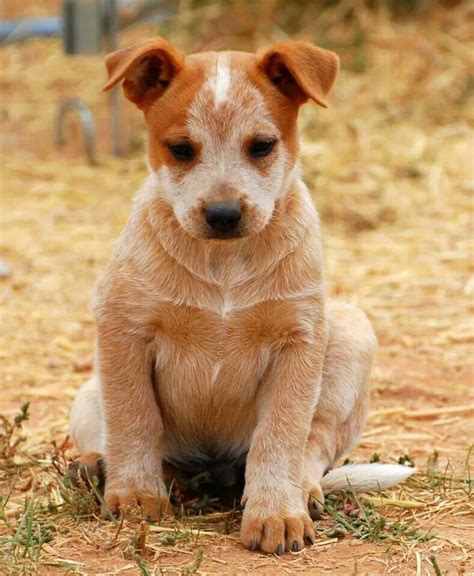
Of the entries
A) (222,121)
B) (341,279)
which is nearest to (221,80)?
(222,121)

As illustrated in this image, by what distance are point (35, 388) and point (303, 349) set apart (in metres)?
2.64

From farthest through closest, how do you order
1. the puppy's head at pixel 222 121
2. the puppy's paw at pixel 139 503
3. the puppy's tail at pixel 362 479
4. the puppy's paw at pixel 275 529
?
the puppy's tail at pixel 362 479 < the puppy's paw at pixel 139 503 < the puppy's head at pixel 222 121 < the puppy's paw at pixel 275 529

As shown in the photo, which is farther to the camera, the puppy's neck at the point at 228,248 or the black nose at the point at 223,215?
the puppy's neck at the point at 228,248

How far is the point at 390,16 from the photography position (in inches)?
598

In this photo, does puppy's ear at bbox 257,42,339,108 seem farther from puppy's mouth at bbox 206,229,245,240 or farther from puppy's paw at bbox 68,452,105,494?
puppy's paw at bbox 68,452,105,494

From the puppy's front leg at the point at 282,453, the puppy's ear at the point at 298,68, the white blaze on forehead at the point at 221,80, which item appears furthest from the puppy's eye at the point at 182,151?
the puppy's front leg at the point at 282,453

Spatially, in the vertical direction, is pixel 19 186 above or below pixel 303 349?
below

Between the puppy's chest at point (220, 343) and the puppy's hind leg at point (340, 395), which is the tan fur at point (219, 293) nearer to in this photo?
the puppy's chest at point (220, 343)

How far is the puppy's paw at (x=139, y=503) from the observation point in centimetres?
508

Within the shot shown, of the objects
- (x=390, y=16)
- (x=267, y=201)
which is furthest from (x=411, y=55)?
(x=267, y=201)

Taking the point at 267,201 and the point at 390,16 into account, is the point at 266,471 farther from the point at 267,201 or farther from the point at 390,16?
the point at 390,16

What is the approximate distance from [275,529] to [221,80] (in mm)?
1797

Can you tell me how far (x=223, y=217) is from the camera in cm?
488

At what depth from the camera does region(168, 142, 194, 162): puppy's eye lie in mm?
5090
